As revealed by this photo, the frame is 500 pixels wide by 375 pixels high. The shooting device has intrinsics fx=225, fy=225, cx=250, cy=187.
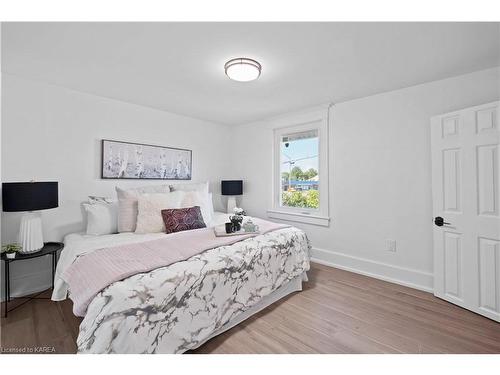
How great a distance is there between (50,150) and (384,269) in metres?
4.15

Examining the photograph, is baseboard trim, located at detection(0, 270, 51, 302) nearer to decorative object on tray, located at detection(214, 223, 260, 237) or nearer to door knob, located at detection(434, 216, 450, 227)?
decorative object on tray, located at detection(214, 223, 260, 237)

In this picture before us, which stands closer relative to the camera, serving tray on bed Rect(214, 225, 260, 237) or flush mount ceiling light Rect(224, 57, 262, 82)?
flush mount ceiling light Rect(224, 57, 262, 82)

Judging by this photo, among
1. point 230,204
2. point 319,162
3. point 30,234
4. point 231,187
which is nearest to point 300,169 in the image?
point 319,162

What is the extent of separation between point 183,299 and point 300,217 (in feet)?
7.93

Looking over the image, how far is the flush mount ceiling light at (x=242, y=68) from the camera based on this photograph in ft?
6.37

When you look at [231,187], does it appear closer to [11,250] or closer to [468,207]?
[11,250]

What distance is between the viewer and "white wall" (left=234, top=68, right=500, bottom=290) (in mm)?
2445

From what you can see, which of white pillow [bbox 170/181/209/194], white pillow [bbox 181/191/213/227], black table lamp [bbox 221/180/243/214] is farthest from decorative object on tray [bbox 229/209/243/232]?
black table lamp [bbox 221/180/243/214]

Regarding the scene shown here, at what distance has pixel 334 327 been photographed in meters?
1.86

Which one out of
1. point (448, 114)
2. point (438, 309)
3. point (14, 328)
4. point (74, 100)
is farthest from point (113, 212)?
point (448, 114)

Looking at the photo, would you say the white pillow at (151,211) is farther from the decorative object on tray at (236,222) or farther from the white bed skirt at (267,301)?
the white bed skirt at (267,301)

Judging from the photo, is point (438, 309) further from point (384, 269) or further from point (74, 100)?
point (74, 100)

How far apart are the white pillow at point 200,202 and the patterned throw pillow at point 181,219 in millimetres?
158

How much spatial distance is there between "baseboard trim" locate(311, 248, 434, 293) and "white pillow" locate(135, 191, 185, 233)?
2.24 meters
